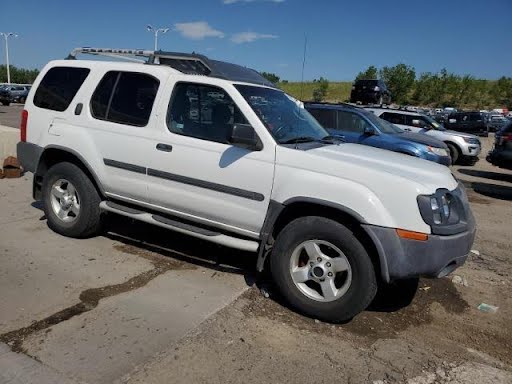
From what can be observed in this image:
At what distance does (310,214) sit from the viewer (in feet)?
13.0

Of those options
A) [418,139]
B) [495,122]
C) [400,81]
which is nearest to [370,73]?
[400,81]

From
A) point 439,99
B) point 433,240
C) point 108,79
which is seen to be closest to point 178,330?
point 433,240

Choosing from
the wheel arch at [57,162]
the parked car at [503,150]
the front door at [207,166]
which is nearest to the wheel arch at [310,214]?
the front door at [207,166]

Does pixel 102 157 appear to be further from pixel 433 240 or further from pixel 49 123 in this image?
pixel 433 240

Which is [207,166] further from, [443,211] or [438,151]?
[438,151]

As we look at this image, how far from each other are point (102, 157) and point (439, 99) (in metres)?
68.7

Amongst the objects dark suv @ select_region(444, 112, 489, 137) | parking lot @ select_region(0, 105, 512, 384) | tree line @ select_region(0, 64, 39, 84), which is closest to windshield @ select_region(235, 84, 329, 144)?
parking lot @ select_region(0, 105, 512, 384)

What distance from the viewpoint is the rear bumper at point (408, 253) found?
11.4 feet

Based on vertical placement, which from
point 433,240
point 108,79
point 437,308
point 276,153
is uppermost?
point 108,79

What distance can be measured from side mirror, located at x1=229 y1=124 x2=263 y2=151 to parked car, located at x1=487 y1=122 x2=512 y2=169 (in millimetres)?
8882

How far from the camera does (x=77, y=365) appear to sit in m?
3.00

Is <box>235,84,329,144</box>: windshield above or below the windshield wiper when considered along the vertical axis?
above

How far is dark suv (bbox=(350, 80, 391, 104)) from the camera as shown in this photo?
29281 millimetres

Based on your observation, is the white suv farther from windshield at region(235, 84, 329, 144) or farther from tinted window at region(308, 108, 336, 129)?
A: tinted window at region(308, 108, 336, 129)
